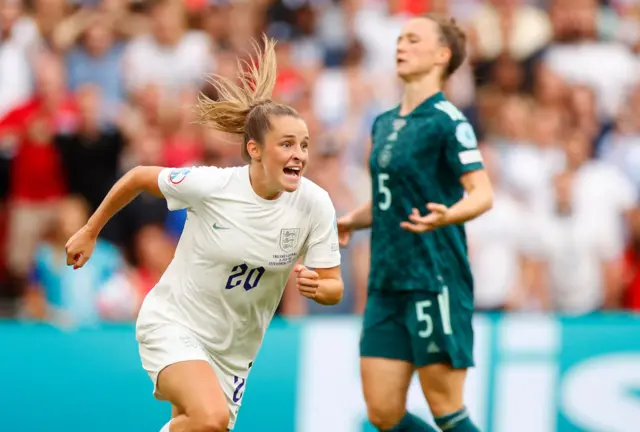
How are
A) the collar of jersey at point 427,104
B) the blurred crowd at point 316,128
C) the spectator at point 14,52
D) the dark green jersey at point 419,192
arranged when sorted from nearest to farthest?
the dark green jersey at point 419,192, the collar of jersey at point 427,104, the blurred crowd at point 316,128, the spectator at point 14,52

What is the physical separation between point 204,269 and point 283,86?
16.9ft

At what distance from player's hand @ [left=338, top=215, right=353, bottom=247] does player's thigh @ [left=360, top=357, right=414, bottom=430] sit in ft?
2.21

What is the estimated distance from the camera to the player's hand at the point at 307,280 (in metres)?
5.30

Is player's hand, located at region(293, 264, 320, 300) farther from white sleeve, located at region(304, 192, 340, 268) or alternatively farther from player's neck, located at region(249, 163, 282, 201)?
player's neck, located at region(249, 163, 282, 201)

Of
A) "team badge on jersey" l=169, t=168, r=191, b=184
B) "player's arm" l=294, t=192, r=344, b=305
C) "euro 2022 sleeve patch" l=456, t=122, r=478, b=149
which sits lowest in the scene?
"player's arm" l=294, t=192, r=344, b=305

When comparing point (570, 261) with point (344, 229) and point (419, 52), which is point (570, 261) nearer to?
point (344, 229)

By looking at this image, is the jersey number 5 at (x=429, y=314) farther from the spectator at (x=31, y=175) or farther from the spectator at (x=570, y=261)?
the spectator at (x=31, y=175)

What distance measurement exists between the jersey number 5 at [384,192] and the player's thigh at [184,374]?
4.03 feet

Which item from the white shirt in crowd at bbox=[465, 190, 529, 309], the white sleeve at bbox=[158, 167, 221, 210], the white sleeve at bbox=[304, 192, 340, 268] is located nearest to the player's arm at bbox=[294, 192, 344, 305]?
the white sleeve at bbox=[304, 192, 340, 268]

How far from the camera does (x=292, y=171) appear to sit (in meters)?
5.64

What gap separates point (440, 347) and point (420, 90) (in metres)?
1.34

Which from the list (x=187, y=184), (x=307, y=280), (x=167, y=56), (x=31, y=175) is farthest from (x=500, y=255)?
(x=307, y=280)

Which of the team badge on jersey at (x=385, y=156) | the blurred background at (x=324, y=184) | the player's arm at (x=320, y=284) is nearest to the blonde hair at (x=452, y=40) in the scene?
the team badge on jersey at (x=385, y=156)

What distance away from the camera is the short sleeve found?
20.1 feet
